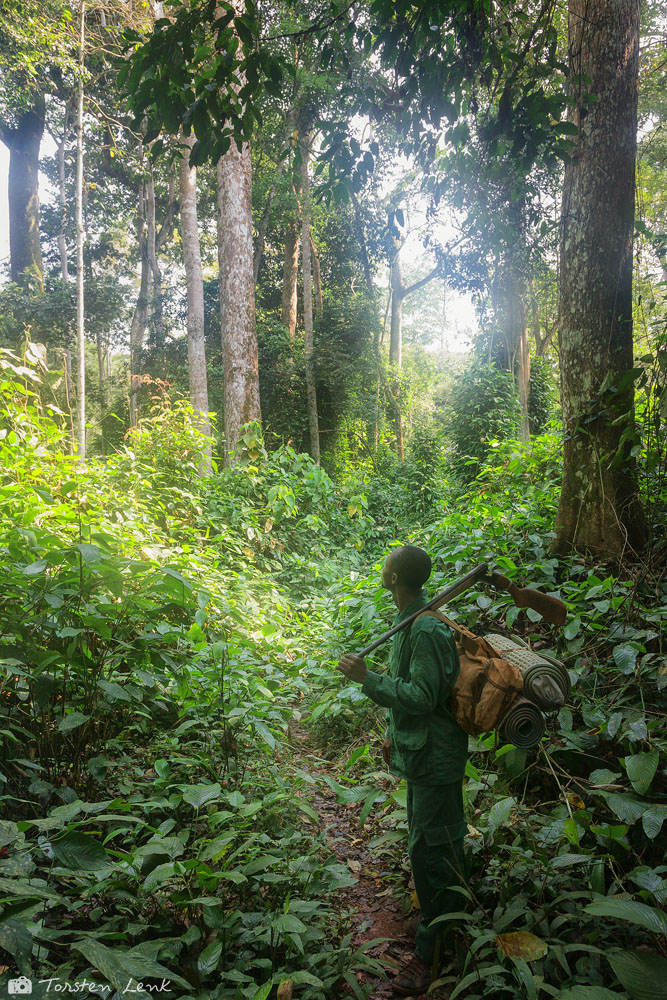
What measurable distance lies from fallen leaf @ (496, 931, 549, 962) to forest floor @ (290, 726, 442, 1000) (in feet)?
1.37

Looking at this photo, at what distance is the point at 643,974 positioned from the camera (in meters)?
1.36

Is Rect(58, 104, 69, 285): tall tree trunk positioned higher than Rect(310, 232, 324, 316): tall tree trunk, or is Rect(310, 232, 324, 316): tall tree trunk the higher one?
Rect(58, 104, 69, 285): tall tree trunk

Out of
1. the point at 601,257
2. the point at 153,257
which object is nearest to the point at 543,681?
the point at 601,257

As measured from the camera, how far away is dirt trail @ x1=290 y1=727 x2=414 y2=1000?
232cm

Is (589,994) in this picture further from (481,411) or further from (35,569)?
(481,411)

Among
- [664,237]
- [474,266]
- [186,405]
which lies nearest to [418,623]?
[664,237]

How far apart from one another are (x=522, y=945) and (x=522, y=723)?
741 millimetres

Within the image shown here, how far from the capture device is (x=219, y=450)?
1159 centimetres

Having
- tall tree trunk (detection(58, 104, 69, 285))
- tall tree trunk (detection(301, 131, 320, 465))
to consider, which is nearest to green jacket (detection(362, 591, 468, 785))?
tall tree trunk (detection(301, 131, 320, 465))

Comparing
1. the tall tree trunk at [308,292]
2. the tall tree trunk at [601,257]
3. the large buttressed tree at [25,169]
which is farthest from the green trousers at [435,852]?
the large buttressed tree at [25,169]

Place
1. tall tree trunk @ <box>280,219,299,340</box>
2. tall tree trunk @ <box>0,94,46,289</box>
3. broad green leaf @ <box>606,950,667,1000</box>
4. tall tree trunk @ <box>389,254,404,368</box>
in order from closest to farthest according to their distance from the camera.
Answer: broad green leaf @ <box>606,950,667,1000</box> → tall tree trunk @ <box>280,219,299,340</box> → tall tree trunk @ <box>0,94,46,289</box> → tall tree trunk @ <box>389,254,404,368</box>

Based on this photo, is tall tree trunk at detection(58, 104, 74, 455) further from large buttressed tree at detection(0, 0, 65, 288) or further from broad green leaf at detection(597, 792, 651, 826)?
broad green leaf at detection(597, 792, 651, 826)

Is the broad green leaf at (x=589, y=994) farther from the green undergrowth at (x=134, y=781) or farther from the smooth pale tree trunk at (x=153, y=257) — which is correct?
the smooth pale tree trunk at (x=153, y=257)

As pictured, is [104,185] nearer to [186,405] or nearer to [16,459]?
[186,405]
